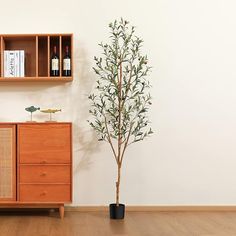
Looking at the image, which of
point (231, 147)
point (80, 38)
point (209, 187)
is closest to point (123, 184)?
point (209, 187)

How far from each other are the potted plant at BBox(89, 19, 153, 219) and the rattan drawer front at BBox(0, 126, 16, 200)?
0.82 m

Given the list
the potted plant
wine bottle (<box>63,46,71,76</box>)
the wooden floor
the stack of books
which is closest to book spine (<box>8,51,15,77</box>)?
the stack of books

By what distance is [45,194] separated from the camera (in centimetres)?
441

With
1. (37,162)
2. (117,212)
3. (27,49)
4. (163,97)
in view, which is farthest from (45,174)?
(163,97)

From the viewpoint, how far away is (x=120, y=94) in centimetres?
444

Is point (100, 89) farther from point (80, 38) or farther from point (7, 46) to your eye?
point (7, 46)

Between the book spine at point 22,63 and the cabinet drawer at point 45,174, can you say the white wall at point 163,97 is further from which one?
the cabinet drawer at point 45,174

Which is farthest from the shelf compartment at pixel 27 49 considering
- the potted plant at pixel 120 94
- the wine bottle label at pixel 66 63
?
the potted plant at pixel 120 94

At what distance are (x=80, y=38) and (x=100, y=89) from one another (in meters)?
0.57

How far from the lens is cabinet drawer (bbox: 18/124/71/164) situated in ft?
14.5

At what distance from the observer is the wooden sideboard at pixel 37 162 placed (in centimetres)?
440

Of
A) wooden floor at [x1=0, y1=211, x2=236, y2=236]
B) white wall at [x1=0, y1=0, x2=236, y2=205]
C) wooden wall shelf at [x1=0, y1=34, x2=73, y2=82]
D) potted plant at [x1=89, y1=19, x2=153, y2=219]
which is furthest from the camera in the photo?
white wall at [x1=0, y1=0, x2=236, y2=205]

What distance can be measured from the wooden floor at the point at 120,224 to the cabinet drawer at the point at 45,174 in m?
0.37

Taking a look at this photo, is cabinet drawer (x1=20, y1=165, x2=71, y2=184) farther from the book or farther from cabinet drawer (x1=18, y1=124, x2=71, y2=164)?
the book
